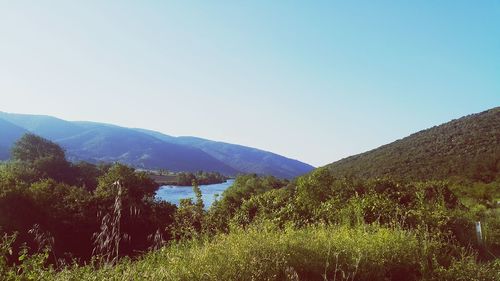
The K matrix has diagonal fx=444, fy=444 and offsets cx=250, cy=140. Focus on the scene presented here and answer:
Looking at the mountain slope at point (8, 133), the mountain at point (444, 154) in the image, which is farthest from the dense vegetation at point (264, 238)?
the mountain slope at point (8, 133)

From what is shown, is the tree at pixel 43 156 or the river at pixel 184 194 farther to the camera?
the tree at pixel 43 156

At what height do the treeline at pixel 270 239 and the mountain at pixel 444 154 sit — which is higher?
the mountain at pixel 444 154

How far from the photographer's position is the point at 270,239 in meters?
4.96

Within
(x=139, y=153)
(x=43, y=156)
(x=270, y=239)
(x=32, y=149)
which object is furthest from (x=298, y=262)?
(x=139, y=153)

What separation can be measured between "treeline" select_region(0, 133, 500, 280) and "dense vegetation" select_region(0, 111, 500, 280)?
18 millimetres

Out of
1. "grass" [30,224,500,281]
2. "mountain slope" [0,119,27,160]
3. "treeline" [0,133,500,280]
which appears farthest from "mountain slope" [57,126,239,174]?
"grass" [30,224,500,281]

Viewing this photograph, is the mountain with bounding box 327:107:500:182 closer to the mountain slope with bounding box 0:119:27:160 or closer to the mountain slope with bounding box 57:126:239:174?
the mountain slope with bounding box 57:126:239:174

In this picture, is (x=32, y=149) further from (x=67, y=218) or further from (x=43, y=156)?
(x=67, y=218)

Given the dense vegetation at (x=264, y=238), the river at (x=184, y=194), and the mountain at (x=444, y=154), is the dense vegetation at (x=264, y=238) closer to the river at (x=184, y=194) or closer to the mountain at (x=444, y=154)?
the river at (x=184, y=194)

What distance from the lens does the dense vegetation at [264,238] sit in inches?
167

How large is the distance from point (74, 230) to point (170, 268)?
12337mm

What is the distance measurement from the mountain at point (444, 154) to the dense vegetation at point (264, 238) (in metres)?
25.1

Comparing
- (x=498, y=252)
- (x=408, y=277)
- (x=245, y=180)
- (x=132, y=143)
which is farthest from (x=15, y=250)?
(x=132, y=143)

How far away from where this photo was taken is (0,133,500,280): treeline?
4.25 meters
